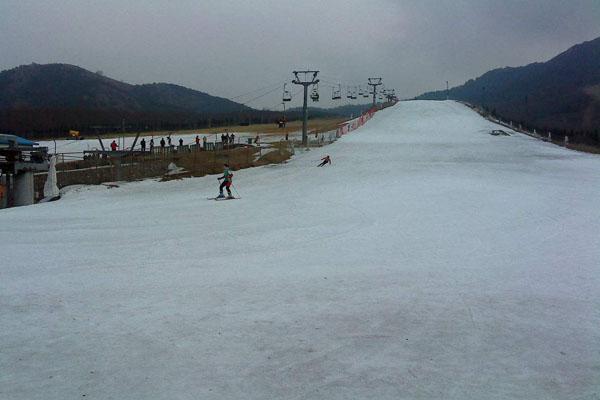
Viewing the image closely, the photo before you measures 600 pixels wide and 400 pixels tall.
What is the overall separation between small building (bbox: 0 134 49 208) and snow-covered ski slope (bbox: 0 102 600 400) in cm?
1461

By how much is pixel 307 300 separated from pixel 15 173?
30.0 m

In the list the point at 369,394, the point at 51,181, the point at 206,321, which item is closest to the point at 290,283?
the point at 206,321

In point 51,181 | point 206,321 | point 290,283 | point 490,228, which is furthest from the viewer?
point 51,181

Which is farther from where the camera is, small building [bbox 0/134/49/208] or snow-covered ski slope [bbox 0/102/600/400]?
small building [bbox 0/134/49/208]

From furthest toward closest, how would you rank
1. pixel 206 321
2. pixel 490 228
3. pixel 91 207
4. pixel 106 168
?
pixel 106 168 < pixel 91 207 < pixel 490 228 < pixel 206 321

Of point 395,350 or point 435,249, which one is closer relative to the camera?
point 395,350

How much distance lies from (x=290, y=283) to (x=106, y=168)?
28.2 meters

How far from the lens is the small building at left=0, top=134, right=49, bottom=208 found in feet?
107

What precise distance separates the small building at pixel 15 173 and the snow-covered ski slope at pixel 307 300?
1461 cm

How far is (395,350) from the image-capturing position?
21.5ft

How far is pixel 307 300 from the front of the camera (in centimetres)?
844

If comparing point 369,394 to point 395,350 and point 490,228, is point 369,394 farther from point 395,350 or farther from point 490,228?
point 490,228

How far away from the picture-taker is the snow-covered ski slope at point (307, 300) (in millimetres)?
5809

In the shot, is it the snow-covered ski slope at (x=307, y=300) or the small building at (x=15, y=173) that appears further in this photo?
the small building at (x=15, y=173)
